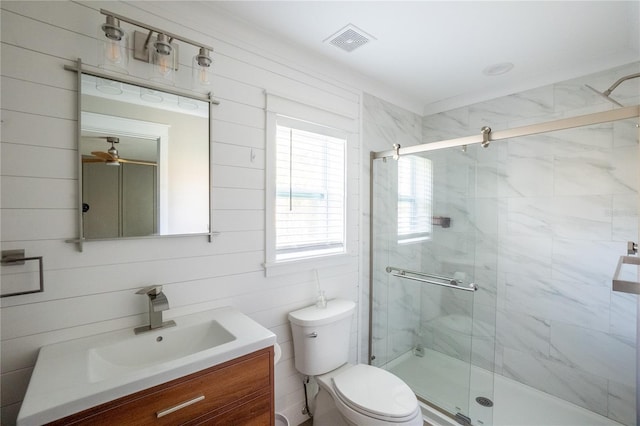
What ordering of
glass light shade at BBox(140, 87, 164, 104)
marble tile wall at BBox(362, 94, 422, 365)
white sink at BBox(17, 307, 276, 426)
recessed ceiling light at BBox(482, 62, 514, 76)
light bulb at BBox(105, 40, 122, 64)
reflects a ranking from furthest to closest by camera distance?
marble tile wall at BBox(362, 94, 422, 365) → recessed ceiling light at BBox(482, 62, 514, 76) → glass light shade at BBox(140, 87, 164, 104) → light bulb at BBox(105, 40, 122, 64) → white sink at BBox(17, 307, 276, 426)

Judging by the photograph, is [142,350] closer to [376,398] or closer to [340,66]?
[376,398]

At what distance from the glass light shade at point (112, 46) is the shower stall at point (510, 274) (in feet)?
6.00

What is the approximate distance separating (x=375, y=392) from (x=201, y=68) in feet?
6.53

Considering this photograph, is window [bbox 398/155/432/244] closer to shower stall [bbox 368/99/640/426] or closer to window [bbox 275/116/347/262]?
shower stall [bbox 368/99/640/426]

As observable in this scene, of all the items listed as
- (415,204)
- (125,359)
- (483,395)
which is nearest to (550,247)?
(415,204)

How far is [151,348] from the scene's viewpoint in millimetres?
1269

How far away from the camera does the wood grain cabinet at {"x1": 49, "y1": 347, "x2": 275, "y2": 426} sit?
2.94ft

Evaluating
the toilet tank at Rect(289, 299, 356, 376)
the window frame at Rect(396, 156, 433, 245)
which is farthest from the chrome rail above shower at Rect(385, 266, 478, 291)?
the toilet tank at Rect(289, 299, 356, 376)

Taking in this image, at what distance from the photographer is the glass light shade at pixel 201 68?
138 cm

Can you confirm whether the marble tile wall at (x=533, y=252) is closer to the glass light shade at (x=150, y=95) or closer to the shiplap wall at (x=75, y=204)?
the shiplap wall at (x=75, y=204)

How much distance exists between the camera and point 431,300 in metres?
2.29

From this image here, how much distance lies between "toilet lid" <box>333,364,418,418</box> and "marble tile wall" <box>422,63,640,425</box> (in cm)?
79

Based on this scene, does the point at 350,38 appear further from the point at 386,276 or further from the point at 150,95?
the point at 386,276

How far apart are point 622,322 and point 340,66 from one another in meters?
2.68
